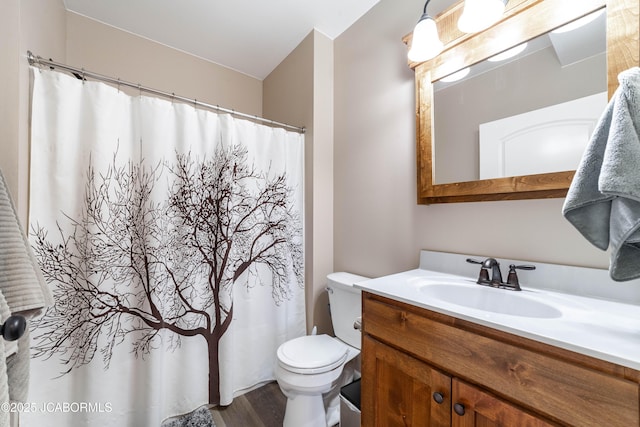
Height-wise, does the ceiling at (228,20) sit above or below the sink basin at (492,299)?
above

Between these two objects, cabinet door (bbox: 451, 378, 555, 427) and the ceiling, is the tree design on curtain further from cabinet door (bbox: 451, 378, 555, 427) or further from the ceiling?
cabinet door (bbox: 451, 378, 555, 427)

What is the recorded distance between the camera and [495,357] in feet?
2.13

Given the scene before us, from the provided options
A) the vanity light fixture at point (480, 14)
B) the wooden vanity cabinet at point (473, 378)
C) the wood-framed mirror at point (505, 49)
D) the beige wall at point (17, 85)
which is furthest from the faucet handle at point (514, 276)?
the beige wall at point (17, 85)

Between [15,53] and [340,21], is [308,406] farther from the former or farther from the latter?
[340,21]

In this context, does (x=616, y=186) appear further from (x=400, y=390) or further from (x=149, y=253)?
(x=149, y=253)

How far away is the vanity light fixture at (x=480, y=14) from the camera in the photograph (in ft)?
3.22

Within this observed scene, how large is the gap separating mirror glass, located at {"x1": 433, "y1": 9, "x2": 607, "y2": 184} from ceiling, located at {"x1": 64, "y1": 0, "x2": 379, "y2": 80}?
0.95 m

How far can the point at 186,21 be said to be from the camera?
1.77 metres

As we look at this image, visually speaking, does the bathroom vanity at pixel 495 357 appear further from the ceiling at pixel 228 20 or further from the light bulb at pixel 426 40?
the ceiling at pixel 228 20

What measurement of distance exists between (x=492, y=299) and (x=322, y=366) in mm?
822

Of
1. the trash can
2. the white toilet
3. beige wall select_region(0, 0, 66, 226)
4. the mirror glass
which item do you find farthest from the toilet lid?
beige wall select_region(0, 0, 66, 226)

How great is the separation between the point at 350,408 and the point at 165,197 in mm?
1411

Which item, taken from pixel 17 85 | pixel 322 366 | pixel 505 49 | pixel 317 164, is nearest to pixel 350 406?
pixel 322 366

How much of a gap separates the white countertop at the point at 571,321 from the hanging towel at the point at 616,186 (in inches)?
5.4
